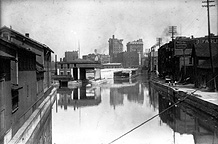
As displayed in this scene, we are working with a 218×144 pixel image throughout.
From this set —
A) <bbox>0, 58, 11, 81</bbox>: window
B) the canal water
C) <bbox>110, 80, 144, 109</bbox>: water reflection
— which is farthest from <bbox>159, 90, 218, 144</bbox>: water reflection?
<bbox>0, 58, 11, 81</bbox>: window

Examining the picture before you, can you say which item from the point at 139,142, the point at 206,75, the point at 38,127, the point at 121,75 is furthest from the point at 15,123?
the point at 121,75

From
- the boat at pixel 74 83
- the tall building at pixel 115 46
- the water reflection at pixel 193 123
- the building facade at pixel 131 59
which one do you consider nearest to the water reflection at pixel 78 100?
the water reflection at pixel 193 123

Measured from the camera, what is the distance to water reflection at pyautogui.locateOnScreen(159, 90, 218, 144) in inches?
468

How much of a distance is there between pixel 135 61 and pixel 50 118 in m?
102

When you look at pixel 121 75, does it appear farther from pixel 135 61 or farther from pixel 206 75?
pixel 206 75

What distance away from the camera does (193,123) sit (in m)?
15.1

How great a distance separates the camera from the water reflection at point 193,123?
39.0ft

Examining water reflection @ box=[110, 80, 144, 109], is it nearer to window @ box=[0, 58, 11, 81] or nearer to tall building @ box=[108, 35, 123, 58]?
window @ box=[0, 58, 11, 81]

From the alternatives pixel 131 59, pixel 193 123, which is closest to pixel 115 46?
pixel 131 59

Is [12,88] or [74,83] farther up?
[12,88]

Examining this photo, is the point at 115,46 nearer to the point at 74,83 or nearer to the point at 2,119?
the point at 74,83

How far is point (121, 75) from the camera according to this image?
77.4 meters

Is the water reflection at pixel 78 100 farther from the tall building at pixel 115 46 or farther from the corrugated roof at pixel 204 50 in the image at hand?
the tall building at pixel 115 46

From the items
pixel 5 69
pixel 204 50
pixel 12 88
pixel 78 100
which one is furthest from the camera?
pixel 204 50
